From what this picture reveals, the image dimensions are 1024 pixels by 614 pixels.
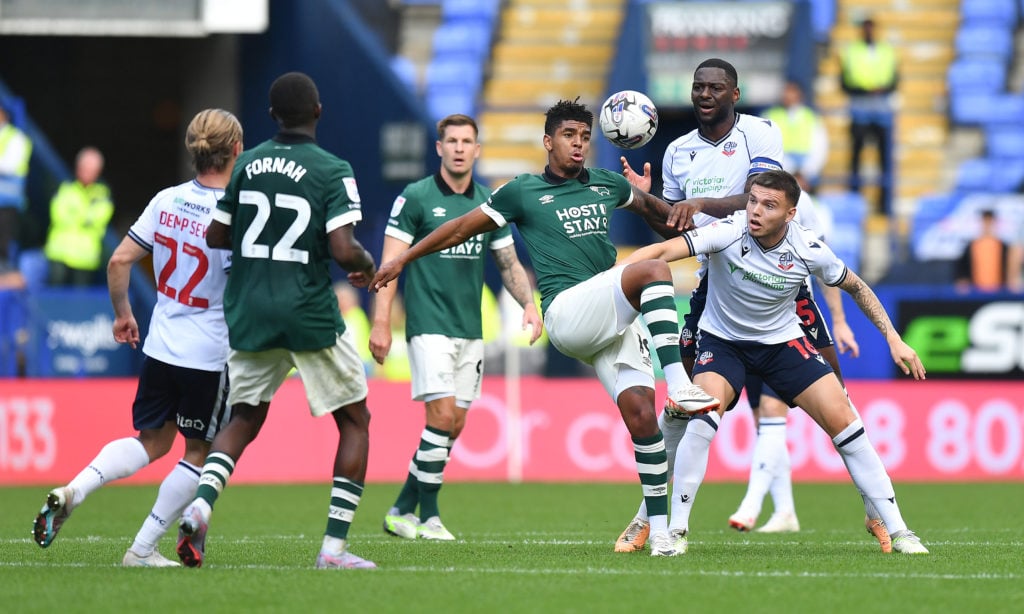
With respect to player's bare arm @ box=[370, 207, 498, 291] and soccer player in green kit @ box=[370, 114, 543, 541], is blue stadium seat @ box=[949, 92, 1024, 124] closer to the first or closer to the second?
soccer player in green kit @ box=[370, 114, 543, 541]

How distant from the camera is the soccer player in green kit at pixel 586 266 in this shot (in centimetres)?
838

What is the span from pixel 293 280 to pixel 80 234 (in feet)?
38.4

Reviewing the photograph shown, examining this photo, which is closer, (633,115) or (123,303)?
(123,303)

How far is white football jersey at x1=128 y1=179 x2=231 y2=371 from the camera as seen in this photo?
26.4 ft

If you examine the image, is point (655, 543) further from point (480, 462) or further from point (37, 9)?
point (37, 9)

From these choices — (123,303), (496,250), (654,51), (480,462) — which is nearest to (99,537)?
(123,303)

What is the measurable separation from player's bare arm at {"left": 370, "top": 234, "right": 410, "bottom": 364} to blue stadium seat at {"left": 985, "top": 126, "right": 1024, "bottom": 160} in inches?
601

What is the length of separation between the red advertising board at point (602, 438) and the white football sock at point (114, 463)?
782 centimetres

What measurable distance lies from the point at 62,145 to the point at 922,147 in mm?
13330

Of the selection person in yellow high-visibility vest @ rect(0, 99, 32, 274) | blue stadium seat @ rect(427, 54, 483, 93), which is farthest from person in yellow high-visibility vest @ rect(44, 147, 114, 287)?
blue stadium seat @ rect(427, 54, 483, 93)

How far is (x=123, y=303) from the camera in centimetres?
828

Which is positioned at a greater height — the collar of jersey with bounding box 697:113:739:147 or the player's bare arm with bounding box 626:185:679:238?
the collar of jersey with bounding box 697:113:739:147

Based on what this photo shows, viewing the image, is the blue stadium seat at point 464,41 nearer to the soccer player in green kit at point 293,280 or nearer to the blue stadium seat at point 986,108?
the blue stadium seat at point 986,108

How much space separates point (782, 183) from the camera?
8430mm
